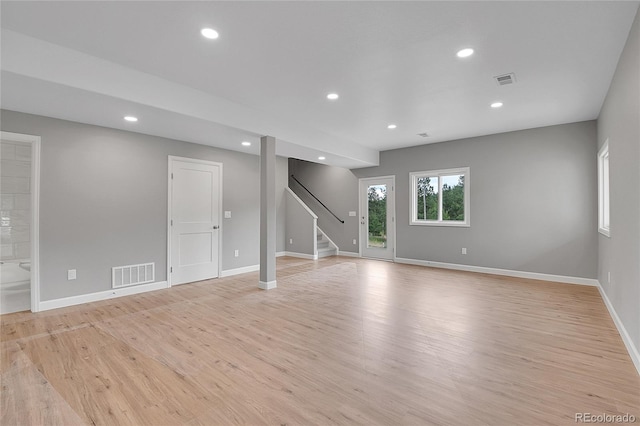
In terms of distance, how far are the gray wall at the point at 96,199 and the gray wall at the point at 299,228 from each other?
335 cm

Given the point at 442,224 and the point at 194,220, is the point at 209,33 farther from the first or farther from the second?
the point at 442,224

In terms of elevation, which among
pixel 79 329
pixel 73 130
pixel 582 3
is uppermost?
pixel 582 3

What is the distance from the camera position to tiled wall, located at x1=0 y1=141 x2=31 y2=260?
5.68 metres

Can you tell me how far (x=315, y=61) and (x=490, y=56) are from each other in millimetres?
1737

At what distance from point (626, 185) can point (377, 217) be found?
17.5 feet

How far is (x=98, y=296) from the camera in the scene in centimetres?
435

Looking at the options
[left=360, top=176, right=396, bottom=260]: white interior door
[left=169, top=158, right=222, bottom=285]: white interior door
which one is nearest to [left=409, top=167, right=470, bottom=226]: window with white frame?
[left=360, top=176, right=396, bottom=260]: white interior door

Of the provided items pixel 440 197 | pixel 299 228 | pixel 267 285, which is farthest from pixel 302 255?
pixel 440 197

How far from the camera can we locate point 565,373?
2.33 m

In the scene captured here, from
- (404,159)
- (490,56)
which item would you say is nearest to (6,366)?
(490,56)

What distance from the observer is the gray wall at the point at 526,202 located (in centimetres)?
514

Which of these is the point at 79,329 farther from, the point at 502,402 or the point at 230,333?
the point at 502,402

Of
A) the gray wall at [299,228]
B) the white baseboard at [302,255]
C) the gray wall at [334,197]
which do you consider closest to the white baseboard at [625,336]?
the gray wall at [334,197]

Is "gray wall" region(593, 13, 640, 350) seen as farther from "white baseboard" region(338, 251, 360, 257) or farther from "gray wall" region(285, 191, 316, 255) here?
"gray wall" region(285, 191, 316, 255)
